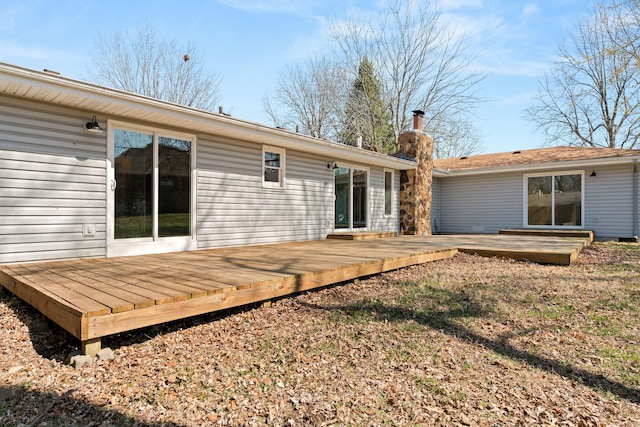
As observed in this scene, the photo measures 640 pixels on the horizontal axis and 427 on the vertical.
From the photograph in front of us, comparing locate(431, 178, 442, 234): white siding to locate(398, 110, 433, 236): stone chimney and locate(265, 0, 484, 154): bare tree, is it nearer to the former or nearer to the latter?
locate(398, 110, 433, 236): stone chimney

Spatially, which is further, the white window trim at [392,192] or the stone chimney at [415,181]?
the stone chimney at [415,181]

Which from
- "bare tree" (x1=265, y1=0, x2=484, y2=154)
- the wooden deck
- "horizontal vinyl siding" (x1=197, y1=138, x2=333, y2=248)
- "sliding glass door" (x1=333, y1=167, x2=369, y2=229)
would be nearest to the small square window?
"horizontal vinyl siding" (x1=197, y1=138, x2=333, y2=248)

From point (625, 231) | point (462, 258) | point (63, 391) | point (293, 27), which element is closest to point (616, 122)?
point (625, 231)

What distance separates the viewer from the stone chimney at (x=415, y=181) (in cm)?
1045

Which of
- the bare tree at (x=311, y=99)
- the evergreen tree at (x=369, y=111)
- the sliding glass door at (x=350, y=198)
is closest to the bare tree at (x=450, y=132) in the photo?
the evergreen tree at (x=369, y=111)

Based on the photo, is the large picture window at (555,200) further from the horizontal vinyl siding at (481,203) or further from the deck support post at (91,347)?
the deck support post at (91,347)

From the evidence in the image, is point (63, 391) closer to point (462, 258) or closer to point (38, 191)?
point (38, 191)

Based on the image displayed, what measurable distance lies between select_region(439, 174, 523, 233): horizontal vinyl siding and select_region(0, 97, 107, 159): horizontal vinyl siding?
11092 millimetres

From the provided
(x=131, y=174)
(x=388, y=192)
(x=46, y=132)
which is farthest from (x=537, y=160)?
(x=46, y=132)

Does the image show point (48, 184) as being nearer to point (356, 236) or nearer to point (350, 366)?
point (350, 366)

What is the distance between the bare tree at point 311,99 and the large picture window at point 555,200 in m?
10.5

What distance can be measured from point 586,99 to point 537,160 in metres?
13.6

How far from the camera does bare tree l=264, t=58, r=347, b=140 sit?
19406mm

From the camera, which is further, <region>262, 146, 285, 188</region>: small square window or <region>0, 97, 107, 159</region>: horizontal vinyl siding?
<region>262, 146, 285, 188</region>: small square window
